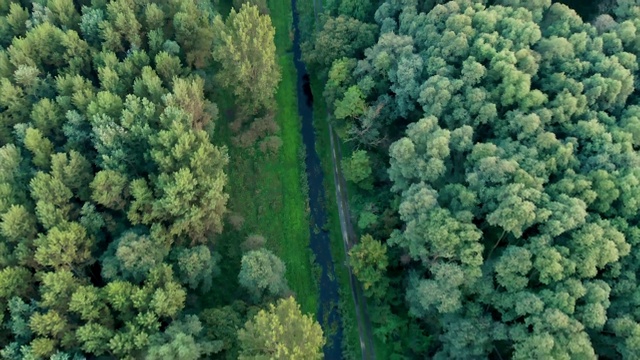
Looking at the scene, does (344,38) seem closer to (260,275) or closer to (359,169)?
(359,169)

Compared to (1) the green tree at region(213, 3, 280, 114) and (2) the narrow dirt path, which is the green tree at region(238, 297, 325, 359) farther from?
(1) the green tree at region(213, 3, 280, 114)

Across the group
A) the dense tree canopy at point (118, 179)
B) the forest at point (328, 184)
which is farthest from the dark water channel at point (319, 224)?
the dense tree canopy at point (118, 179)

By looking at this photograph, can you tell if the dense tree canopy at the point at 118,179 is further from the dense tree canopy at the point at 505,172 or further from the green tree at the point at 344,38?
the dense tree canopy at the point at 505,172

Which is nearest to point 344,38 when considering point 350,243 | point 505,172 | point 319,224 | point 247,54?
point 247,54

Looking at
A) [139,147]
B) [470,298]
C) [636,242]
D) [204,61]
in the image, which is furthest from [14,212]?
[636,242]

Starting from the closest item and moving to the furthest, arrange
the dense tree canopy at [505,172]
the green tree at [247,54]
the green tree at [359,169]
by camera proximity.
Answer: the dense tree canopy at [505,172], the green tree at [359,169], the green tree at [247,54]
